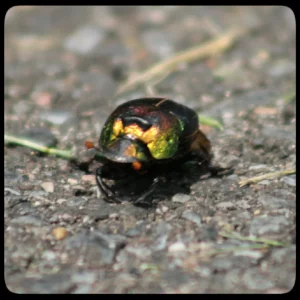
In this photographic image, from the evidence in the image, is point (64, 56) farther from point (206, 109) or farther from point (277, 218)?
point (277, 218)

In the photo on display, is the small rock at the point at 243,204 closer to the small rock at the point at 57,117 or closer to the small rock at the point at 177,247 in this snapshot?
the small rock at the point at 177,247

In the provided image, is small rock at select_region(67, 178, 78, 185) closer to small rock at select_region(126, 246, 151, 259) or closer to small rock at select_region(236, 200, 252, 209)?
small rock at select_region(126, 246, 151, 259)

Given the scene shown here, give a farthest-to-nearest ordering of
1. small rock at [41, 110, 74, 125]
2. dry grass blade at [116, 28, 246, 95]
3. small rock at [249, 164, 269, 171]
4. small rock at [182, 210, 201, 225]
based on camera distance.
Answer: dry grass blade at [116, 28, 246, 95] → small rock at [41, 110, 74, 125] → small rock at [249, 164, 269, 171] → small rock at [182, 210, 201, 225]

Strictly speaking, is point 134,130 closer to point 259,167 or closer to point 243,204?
point 243,204

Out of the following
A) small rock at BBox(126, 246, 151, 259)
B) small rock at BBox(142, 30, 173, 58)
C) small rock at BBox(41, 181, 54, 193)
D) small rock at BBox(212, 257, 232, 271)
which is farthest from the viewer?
small rock at BBox(142, 30, 173, 58)

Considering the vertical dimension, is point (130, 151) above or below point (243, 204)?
above

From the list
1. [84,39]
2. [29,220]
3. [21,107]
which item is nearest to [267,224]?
[29,220]

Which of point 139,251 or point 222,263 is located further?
point 139,251

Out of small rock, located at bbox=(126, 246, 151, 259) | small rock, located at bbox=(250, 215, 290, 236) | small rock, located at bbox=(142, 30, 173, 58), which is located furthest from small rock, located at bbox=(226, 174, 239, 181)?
small rock, located at bbox=(142, 30, 173, 58)
